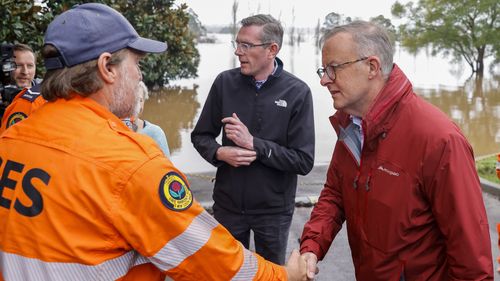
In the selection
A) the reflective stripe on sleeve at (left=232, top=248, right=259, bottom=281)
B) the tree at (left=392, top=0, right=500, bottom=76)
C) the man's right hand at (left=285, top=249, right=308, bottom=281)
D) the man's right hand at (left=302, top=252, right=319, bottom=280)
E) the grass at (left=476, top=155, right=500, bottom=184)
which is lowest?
the tree at (left=392, top=0, right=500, bottom=76)

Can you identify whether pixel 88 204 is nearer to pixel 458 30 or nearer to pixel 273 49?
pixel 273 49

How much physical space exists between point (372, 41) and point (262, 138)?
141 cm

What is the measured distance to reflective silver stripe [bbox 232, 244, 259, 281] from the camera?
1854 mm

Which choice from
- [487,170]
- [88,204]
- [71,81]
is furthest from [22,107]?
[487,170]

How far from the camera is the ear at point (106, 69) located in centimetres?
177

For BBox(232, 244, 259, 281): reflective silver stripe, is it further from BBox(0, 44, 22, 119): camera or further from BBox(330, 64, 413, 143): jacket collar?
BBox(0, 44, 22, 119): camera

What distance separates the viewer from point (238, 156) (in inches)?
133

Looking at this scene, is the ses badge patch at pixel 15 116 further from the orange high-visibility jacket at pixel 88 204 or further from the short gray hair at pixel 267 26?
the orange high-visibility jacket at pixel 88 204

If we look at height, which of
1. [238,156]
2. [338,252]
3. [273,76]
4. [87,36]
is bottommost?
[338,252]

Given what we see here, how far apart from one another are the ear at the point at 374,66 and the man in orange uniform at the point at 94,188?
3.19 feet

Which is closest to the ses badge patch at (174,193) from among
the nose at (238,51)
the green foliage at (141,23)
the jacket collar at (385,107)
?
the jacket collar at (385,107)

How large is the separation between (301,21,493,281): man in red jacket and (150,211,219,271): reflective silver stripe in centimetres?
85

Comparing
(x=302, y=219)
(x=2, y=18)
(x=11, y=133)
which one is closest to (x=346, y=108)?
(x=11, y=133)

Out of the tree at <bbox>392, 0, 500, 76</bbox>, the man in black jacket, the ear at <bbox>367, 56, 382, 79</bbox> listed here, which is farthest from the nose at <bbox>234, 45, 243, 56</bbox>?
the tree at <bbox>392, 0, 500, 76</bbox>
